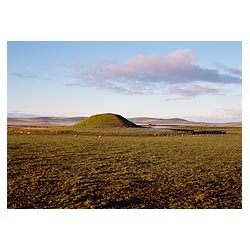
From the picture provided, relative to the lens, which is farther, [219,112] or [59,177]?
[219,112]

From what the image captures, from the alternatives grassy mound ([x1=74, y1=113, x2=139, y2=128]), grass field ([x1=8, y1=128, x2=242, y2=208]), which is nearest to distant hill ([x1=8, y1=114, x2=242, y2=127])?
grass field ([x1=8, y1=128, x2=242, y2=208])

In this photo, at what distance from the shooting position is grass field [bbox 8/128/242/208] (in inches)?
161

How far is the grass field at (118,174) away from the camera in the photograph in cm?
408

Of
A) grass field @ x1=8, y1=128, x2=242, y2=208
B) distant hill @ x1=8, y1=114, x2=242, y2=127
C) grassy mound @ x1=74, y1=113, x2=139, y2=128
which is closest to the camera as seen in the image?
grass field @ x1=8, y1=128, x2=242, y2=208

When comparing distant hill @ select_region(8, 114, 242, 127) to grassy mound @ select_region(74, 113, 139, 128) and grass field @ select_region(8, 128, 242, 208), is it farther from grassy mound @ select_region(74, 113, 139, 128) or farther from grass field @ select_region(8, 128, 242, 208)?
grassy mound @ select_region(74, 113, 139, 128)

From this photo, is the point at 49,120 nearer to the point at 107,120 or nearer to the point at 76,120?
the point at 76,120

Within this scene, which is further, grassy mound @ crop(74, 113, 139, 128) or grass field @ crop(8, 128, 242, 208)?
grassy mound @ crop(74, 113, 139, 128)

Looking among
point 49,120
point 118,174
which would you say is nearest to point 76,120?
point 49,120

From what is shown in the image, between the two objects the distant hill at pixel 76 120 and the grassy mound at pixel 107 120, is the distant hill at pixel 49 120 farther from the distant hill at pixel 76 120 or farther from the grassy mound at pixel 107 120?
the grassy mound at pixel 107 120

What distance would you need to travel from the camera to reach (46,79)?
5.26 m

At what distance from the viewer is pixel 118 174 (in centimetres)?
492
